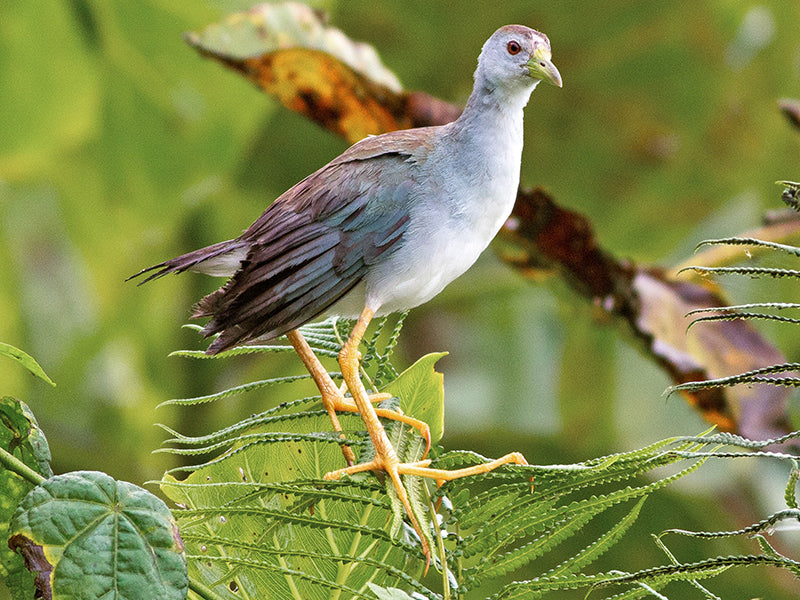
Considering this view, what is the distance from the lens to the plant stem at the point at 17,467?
0.39m

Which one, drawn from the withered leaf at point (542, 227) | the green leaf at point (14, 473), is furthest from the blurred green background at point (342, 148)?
the green leaf at point (14, 473)

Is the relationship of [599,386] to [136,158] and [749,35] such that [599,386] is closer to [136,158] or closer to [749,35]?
[749,35]

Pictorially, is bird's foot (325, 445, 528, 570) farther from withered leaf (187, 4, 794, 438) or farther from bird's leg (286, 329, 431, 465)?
withered leaf (187, 4, 794, 438)

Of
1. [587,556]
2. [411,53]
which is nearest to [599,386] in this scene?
[411,53]

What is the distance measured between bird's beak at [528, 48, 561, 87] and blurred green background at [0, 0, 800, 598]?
0.90 metres

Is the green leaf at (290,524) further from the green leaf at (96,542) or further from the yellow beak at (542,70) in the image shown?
the yellow beak at (542,70)

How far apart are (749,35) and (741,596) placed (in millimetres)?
860

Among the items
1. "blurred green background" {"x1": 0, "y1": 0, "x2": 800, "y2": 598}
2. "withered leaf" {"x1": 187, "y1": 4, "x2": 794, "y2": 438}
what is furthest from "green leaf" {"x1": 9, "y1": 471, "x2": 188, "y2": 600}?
"blurred green background" {"x1": 0, "y1": 0, "x2": 800, "y2": 598}

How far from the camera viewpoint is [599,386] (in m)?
1.50

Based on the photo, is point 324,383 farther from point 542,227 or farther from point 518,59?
point 542,227

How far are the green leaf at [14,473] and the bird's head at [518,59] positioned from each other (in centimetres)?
30

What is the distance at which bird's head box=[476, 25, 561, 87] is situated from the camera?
0.54 metres

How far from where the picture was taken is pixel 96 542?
1.22ft

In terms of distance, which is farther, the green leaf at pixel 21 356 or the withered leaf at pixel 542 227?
the withered leaf at pixel 542 227
